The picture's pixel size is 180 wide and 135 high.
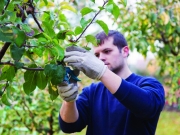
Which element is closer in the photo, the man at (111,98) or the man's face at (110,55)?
the man at (111,98)

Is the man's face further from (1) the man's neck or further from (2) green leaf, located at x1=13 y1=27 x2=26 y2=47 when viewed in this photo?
(2) green leaf, located at x1=13 y1=27 x2=26 y2=47

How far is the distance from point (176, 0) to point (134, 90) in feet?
6.10

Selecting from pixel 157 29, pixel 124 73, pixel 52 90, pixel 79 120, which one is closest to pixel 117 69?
pixel 124 73

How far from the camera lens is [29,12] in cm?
114

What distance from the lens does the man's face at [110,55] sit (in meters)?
1.66

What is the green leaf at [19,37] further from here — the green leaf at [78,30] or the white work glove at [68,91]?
the white work glove at [68,91]

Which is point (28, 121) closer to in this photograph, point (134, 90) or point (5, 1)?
point (134, 90)

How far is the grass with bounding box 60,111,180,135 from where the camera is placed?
26.5 ft

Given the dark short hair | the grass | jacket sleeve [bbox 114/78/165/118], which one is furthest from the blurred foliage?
the grass

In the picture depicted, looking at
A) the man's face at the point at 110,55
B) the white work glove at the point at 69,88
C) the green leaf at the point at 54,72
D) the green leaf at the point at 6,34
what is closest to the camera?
the green leaf at the point at 6,34

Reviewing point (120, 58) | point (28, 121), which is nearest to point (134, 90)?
point (120, 58)

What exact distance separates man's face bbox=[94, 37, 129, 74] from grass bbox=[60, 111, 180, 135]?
5.38m

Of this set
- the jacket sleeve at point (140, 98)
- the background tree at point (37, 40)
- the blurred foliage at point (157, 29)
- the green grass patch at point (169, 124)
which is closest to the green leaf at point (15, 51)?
the background tree at point (37, 40)

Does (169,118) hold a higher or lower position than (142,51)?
lower
